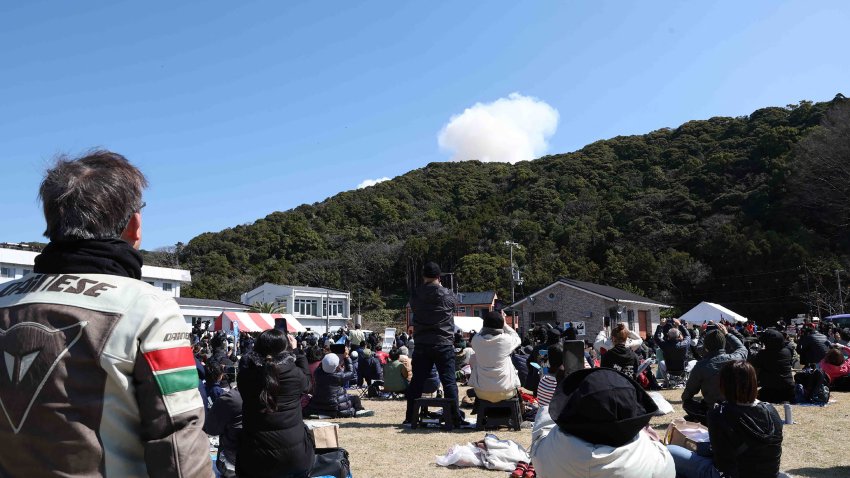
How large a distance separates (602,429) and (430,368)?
17.2 ft

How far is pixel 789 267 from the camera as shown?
140 ft

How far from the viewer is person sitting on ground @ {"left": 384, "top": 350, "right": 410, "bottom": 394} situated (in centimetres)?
1180

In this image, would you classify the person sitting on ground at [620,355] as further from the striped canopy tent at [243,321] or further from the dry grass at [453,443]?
the striped canopy tent at [243,321]

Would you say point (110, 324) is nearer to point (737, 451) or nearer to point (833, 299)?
point (737, 451)

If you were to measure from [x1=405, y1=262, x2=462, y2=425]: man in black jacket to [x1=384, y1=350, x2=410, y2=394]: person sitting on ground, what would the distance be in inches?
150

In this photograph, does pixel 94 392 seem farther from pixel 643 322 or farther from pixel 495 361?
pixel 643 322

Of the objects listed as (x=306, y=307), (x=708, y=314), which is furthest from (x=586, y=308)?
(x=306, y=307)

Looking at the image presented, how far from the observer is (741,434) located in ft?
12.2

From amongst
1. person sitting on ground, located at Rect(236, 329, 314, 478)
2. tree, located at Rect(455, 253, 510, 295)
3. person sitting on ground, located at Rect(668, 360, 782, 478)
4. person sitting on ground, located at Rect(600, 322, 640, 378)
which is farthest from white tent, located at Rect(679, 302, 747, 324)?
tree, located at Rect(455, 253, 510, 295)

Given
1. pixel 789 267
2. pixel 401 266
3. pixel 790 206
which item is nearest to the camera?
pixel 789 267

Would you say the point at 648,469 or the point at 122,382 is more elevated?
the point at 122,382

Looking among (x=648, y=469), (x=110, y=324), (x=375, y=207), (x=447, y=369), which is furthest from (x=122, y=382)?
(x=375, y=207)

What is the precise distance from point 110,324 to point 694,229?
2313 inches

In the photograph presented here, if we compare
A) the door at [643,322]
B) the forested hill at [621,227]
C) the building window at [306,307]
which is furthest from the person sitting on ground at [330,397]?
the building window at [306,307]
